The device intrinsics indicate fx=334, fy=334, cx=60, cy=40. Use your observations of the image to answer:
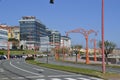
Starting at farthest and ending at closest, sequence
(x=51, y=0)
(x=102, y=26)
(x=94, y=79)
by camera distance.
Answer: (x=102, y=26) → (x=94, y=79) → (x=51, y=0)

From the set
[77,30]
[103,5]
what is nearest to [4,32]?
[77,30]

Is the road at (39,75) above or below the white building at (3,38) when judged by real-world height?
below

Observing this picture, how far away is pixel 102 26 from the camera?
98.1ft

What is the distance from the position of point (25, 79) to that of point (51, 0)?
757 centimetres

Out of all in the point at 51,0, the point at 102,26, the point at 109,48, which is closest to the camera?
the point at 51,0

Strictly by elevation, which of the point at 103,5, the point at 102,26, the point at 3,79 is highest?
the point at 103,5

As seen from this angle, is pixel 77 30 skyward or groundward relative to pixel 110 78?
skyward

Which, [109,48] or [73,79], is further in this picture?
[109,48]

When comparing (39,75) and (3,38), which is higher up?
(3,38)

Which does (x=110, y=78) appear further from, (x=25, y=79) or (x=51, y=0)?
(x=51, y=0)

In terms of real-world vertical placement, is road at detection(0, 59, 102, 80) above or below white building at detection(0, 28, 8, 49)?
below

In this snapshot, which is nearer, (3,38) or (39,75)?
(39,75)

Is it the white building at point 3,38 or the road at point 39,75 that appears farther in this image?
the white building at point 3,38

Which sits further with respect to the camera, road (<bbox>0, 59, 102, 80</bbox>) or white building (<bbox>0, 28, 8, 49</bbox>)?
white building (<bbox>0, 28, 8, 49</bbox>)
